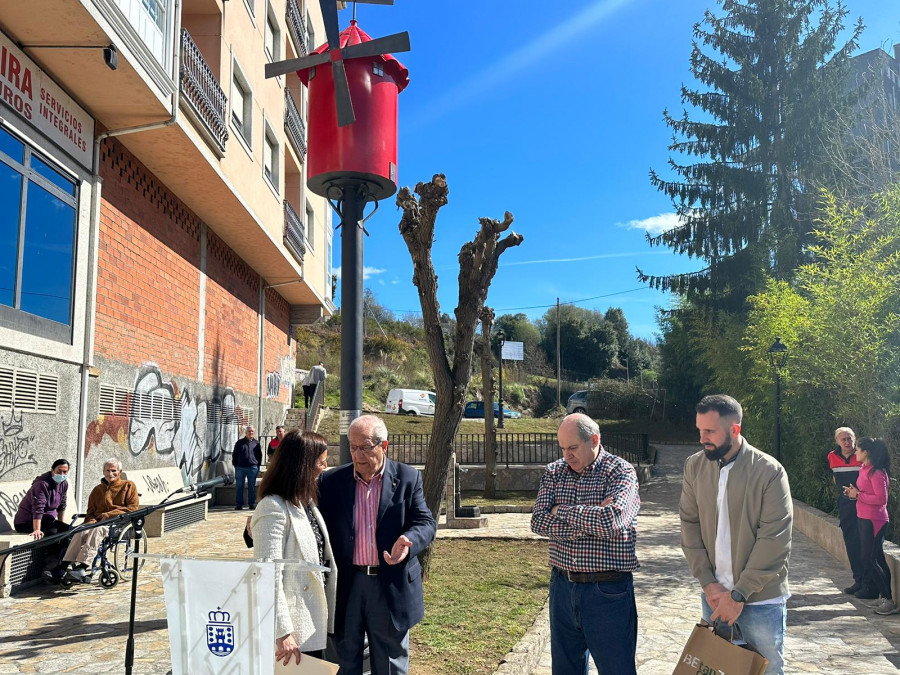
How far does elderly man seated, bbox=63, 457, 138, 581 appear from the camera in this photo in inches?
307

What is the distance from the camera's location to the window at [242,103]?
1532 centimetres

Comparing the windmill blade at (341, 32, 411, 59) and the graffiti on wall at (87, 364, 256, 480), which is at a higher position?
the windmill blade at (341, 32, 411, 59)

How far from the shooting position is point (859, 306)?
1053 cm

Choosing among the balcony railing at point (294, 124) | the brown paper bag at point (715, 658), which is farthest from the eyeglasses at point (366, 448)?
the balcony railing at point (294, 124)

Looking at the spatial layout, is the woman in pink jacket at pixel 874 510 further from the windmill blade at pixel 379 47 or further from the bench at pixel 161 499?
the bench at pixel 161 499

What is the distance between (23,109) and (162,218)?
472 cm

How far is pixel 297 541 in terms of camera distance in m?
3.32

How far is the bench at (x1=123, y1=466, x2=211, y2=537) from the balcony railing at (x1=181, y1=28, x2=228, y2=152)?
19.7 ft

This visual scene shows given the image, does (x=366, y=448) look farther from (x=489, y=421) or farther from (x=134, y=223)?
(x=489, y=421)

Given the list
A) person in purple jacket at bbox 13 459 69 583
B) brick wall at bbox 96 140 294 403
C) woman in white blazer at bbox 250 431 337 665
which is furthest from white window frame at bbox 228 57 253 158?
woman in white blazer at bbox 250 431 337 665

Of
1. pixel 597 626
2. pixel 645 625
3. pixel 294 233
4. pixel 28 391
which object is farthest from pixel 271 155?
pixel 597 626

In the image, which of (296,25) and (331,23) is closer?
(331,23)

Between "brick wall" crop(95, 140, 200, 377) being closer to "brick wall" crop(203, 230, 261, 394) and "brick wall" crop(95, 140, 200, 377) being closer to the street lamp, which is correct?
"brick wall" crop(203, 230, 261, 394)

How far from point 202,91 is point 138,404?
5595mm
